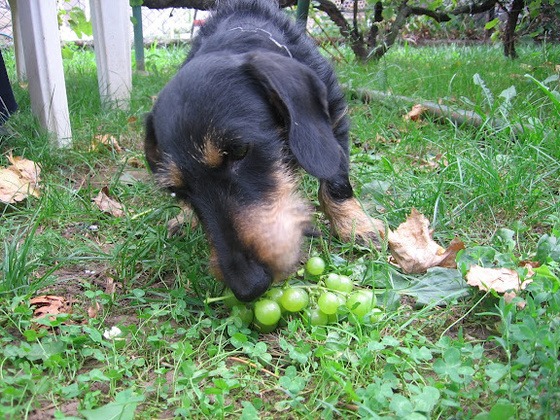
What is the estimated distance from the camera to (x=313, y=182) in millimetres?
3279

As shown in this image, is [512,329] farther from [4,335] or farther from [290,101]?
[4,335]

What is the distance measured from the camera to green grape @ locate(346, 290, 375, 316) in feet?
5.82

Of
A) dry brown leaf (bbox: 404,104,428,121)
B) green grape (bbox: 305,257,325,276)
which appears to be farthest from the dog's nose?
dry brown leaf (bbox: 404,104,428,121)

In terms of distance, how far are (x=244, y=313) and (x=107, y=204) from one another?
1.55 meters

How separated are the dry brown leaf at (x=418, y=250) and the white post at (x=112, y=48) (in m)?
3.26

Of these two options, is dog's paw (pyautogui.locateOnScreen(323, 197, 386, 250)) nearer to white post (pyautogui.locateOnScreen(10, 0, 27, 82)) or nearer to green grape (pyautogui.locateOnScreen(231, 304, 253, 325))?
green grape (pyautogui.locateOnScreen(231, 304, 253, 325))

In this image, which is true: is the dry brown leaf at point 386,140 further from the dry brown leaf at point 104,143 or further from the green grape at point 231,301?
the green grape at point 231,301

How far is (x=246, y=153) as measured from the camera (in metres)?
2.00

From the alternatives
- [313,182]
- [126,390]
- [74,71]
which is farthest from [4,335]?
[74,71]

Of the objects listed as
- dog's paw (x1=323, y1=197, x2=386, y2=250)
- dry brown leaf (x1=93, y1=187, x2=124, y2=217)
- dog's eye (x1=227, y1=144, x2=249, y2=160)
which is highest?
dog's eye (x1=227, y1=144, x2=249, y2=160)

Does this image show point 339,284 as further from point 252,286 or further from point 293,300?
point 252,286

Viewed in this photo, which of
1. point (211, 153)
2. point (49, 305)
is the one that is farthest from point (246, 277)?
point (49, 305)

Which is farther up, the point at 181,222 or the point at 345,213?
the point at 345,213

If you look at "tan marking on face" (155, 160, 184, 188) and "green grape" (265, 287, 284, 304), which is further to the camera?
"tan marking on face" (155, 160, 184, 188)
